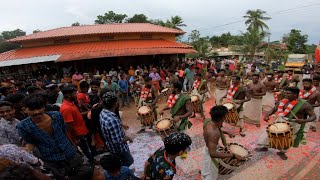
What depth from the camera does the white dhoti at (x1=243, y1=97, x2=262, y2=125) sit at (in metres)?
7.90

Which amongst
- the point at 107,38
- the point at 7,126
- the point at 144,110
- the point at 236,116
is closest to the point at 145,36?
the point at 107,38

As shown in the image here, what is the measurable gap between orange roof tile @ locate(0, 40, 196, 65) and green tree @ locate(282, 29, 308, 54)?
35.3 meters

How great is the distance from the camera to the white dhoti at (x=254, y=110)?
7902 millimetres

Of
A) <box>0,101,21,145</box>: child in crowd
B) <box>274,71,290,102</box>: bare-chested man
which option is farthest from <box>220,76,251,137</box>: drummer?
<box>0,101,21,145</box>: child in crowd

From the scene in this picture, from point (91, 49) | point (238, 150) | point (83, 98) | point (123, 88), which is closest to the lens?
Answer: point (238, 150)

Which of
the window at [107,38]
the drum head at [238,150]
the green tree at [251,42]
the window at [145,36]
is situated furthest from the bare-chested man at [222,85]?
the green tree at [251,42]

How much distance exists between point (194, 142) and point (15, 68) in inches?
723

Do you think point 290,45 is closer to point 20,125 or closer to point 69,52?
point 69,52

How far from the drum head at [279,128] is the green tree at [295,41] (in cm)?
4832

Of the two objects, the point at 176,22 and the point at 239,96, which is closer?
the point at 239,96

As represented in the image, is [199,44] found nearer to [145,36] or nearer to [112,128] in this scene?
[145,36]

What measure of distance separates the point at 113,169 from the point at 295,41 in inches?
2099

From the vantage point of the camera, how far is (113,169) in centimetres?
289

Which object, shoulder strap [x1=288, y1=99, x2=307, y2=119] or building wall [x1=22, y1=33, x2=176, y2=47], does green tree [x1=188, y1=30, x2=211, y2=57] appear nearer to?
building wall [x1=22, y1=33, x2=176, y2=47]
